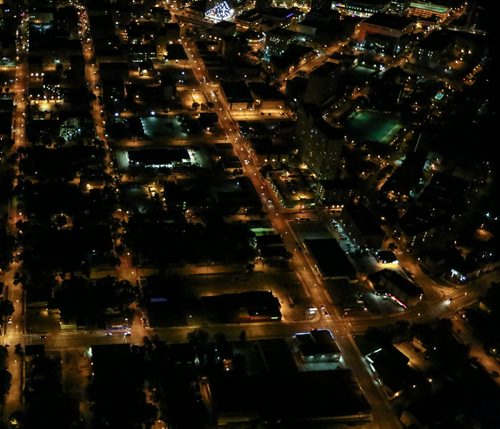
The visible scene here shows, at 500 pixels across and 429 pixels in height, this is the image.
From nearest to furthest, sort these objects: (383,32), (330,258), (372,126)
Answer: (330,258), (372,126), (383,32)

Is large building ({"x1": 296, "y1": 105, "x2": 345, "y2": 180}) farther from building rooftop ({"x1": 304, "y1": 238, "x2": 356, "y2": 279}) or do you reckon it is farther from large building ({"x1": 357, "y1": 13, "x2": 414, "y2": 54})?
large building ({"x1": 357, "y1": 13, "x2": 414, "y2": 54})

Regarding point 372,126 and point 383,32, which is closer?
point 372,126

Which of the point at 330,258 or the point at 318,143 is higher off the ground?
the point at 318,143

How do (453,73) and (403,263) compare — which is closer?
(403,263)

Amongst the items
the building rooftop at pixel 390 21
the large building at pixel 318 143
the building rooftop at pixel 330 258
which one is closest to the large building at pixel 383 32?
the building rooftop at pixel 390 21

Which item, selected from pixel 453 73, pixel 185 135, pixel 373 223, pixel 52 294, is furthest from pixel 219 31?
pixel 52 294

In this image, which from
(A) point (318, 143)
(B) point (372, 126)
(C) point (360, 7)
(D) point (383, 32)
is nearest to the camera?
(A) point (318, 143)

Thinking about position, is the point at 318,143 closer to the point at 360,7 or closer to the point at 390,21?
the point at 390,21

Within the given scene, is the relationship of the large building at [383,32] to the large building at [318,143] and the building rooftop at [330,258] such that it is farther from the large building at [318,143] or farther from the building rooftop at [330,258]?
the building rooftop at [330,258]

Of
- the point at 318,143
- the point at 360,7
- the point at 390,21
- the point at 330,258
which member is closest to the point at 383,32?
the point at 390,21

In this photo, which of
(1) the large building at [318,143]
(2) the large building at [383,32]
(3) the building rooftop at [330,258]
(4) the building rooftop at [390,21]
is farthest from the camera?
(4) the building rooftop at [390,21]

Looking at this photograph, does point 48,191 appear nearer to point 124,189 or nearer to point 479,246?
point 124,189
